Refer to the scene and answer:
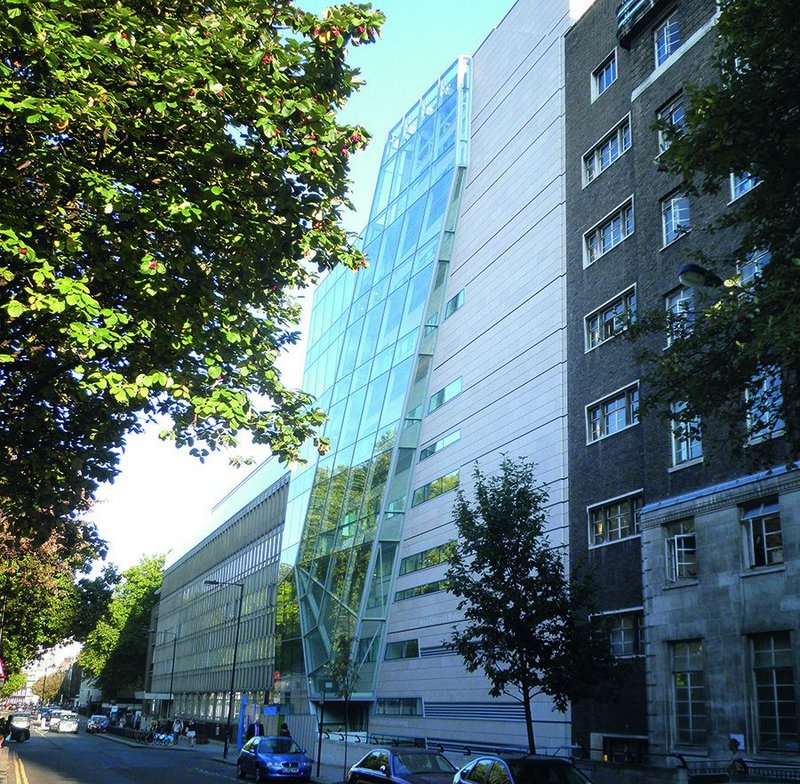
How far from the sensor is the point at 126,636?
120 m

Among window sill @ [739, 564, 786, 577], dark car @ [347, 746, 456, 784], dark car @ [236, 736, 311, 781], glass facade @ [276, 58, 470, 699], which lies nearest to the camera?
dark car @ [347, 746, 456, 784]

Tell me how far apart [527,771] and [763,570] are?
28.1 feet

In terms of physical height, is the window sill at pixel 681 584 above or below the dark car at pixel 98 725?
above

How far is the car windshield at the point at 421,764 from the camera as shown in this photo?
17500 mm

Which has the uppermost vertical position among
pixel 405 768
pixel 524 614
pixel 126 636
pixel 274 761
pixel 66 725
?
pixel 126 636

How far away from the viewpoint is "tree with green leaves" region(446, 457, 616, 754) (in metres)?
21.5

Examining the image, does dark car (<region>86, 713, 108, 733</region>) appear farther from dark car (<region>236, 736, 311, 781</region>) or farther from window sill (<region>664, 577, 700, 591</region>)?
window sill (<region>664, 577, 700, 591</region>)

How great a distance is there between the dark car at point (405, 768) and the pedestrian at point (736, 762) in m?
5.61

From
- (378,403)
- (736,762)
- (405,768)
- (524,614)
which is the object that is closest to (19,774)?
(405,768)

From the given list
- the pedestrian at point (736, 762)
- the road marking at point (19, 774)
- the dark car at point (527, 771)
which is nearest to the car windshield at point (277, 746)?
the road marking at point (19, 774)

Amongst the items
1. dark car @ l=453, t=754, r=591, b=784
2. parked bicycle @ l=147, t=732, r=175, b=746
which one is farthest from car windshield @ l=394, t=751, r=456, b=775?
parked bicycle @ l=147, t=732, r=175, b=746

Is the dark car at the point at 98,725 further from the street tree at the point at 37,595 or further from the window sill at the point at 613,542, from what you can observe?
the window sill at the point at 613,542

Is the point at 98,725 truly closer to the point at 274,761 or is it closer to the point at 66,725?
the point at 66,725

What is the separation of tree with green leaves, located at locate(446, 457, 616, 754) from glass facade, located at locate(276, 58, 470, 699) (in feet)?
56.2
